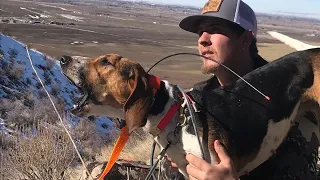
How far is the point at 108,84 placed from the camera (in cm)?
424

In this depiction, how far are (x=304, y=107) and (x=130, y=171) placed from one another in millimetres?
2624

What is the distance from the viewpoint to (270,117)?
178 inches

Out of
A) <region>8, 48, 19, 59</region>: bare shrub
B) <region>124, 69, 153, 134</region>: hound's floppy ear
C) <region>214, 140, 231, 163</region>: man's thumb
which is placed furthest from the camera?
<region>8, 48, 19, 59</region>: bare shrub

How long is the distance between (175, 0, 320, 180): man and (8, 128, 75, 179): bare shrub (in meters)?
3.47

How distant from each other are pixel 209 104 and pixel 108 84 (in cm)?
94

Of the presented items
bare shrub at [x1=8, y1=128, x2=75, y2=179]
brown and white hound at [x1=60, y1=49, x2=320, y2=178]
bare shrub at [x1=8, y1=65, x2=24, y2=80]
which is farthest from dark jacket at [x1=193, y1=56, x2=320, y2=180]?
bare shrub at [x1=8, y1=65, x2=24, y2=80]

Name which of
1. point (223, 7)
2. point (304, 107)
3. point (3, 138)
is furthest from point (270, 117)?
point (3, 138)

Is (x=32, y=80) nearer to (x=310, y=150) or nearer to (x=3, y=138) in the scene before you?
(x=3, y=138)

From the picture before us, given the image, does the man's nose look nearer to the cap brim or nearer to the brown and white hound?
the cap brim

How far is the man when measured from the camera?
467cm

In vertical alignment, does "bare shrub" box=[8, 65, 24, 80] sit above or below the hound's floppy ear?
below

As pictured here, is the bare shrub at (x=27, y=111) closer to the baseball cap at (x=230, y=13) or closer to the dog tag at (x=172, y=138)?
the baseball cap at (x=230, y=13)

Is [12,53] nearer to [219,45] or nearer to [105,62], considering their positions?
[219,45]

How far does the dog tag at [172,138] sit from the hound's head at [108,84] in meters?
0.29
